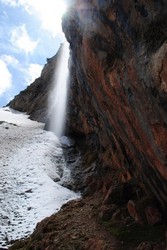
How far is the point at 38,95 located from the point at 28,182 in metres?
31.7

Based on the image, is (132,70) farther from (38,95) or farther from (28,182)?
(38,95)

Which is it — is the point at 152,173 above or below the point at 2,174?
below

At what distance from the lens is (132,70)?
10.1 metres

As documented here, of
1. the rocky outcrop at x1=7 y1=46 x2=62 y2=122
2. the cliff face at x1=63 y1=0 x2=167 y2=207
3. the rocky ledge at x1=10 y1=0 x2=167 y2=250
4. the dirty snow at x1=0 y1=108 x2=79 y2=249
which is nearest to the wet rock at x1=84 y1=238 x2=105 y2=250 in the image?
the rocky ledge at x1=10 y1=0 x2=167 y2=250

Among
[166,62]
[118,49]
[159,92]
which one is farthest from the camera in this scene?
[118,49]

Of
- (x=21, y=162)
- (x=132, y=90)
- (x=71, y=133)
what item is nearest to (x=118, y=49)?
(x=132, y=90)

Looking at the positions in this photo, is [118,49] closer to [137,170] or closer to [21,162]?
Answer: [137,170]

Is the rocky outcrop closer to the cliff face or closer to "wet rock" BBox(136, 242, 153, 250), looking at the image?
the cliff face

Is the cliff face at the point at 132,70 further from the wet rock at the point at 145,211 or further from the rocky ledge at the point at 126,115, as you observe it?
the wet rock at the point at 145,211

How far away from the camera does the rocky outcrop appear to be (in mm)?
47581

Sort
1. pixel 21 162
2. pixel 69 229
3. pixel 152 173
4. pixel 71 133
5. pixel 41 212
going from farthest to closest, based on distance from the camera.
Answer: pixel 71 133
pixel 21 162
pixel 41 212
pixel 69 229
pixel 152 173

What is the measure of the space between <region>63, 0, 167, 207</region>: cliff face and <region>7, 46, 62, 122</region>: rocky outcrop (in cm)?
3120

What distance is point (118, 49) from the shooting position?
11.3m

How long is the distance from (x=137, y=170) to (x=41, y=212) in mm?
5804
